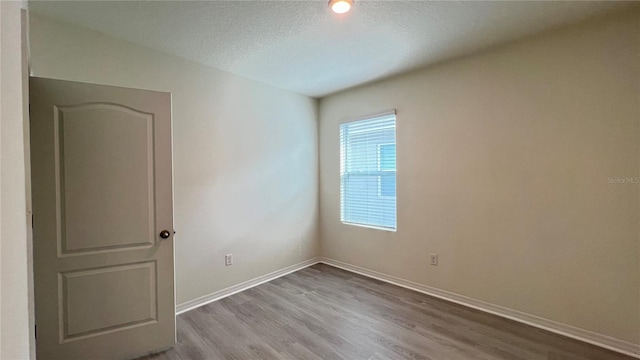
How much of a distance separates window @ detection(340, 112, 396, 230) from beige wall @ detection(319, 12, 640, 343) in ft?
0.46

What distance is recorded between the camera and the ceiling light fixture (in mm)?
1817

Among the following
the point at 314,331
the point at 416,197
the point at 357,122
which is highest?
the point at 357,122

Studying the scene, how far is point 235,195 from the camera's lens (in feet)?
10.3

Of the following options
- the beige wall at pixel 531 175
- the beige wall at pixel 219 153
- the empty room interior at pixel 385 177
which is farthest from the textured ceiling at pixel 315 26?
the beige wall at pixel 531 175

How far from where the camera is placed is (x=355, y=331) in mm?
2303

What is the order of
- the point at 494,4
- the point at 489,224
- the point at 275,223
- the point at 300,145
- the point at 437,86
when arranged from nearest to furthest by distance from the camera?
the point at 494,4
the point at 489,224
the point at 437,86
the point at 275,223
the point at 300,145

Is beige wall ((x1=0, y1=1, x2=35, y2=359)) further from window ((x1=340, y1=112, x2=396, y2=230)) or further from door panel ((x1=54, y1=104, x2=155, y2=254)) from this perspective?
window ((x1=340, y1=112, x2=396, y2=230))

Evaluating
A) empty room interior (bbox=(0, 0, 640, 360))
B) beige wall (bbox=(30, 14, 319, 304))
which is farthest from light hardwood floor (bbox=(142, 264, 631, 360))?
beige wall (bbox=(30, 14, 319, 304))

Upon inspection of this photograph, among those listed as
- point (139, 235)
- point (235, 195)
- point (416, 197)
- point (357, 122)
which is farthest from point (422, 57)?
point (139, 235)

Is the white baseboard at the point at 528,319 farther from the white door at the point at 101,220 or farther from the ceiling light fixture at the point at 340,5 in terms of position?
the ceiling light fixture at the point at 340,5

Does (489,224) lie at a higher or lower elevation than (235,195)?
lower

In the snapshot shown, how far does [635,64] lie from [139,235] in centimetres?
377

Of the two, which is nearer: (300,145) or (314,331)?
(314,331)

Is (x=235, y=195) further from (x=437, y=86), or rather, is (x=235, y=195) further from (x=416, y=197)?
(x=437, y=86)
